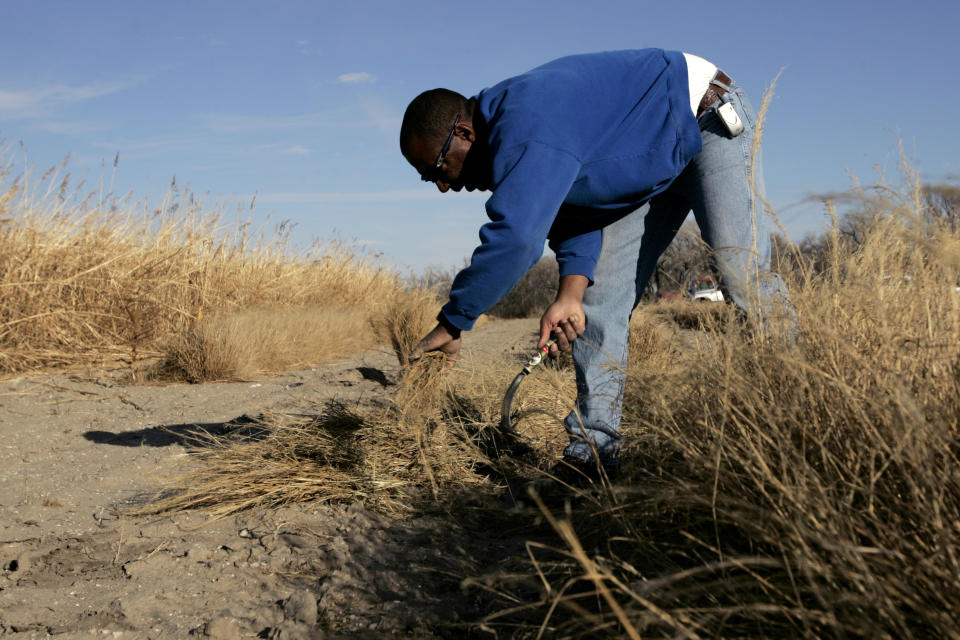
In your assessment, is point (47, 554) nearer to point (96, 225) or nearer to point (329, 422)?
point (329, 422)

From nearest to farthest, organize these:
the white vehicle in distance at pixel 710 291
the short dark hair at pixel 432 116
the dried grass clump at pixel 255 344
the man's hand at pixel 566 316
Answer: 1. the short dark hair at pixel 432 116
2. the man's hand at pixel 566 316
3. the white vehicle in distance at pixel 710 291
4. the dried grass clump at pixel 255 344

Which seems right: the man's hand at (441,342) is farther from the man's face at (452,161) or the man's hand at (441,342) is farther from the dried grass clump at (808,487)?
the dried grass clump at (808,487)

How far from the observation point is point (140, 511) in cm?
266

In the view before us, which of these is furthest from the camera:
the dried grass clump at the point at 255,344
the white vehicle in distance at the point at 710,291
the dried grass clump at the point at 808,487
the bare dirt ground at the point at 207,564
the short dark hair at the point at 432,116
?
the dried grass clump at the point at 255,344

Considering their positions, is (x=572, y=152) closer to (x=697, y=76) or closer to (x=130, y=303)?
(x=697, y=76)

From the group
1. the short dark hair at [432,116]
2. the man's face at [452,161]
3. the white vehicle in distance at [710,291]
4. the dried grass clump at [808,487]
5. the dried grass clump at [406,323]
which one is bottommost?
the dried grass clump at [406,323]

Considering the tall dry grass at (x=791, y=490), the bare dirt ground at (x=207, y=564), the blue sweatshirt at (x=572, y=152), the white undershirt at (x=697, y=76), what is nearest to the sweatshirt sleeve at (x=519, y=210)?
the blue sweatshirt at (x=572, y=152)

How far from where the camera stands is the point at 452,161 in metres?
2.43

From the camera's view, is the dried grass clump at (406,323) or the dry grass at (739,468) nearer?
the dry grass at (739,468)

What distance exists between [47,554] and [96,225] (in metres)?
5.38

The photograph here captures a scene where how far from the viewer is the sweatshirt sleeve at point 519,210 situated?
81.4 inches

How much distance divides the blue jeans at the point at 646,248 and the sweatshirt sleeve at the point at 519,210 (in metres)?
0.45

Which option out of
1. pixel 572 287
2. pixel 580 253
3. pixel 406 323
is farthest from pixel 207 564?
pixel 406 323

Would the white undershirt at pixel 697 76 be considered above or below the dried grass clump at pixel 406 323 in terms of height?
above
